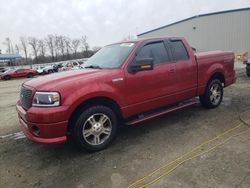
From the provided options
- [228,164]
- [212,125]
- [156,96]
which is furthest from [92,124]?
[212,125]

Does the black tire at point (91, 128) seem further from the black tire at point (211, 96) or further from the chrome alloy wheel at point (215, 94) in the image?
the chrome alloy wheel at point (215, 94)

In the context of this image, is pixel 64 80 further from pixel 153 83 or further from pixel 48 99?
pixel 153 83

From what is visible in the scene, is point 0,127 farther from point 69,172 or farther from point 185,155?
point 185,155

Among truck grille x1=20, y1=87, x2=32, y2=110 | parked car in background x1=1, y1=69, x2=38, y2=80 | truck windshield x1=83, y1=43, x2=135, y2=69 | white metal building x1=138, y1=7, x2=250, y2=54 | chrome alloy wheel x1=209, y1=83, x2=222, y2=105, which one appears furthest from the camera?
parked car in background x1=1, y1=69, x2=38, y2=80

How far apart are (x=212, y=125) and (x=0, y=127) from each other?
5115 mm

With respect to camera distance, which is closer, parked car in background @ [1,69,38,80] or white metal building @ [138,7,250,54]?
white metal building @ [138,7,250,54]

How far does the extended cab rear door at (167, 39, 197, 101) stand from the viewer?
492cm

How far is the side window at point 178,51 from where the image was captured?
4978mm

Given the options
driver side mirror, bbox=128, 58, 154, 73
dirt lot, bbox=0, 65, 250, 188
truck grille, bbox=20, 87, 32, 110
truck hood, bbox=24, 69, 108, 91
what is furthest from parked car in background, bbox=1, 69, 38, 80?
driver side mirror, bbox=128, 58, 154, 73

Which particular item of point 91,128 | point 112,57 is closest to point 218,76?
point 112,57

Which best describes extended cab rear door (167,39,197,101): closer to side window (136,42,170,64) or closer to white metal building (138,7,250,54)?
side window (136,42,170,64)

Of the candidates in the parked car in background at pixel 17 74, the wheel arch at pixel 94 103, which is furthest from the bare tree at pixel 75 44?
the wheel arch at pixel 94 103

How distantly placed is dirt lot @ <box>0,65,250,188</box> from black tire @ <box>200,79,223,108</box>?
68 cm

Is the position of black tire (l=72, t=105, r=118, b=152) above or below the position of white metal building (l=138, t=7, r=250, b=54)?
below
